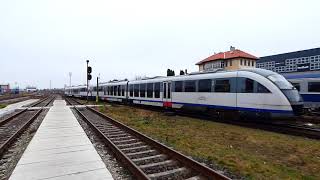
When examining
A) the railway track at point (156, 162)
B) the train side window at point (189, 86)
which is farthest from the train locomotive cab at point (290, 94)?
the railway track at point (156, 162)

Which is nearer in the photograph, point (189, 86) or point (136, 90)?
point (189, 86)

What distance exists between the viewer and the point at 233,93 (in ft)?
48.9

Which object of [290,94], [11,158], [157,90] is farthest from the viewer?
[157,90]

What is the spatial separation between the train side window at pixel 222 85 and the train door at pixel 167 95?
6.02 metres

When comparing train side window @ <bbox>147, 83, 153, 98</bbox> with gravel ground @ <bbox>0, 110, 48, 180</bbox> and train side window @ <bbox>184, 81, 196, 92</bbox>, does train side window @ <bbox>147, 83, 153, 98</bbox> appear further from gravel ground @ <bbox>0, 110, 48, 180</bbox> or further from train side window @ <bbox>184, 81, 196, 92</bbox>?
gravel ground @ <bbox>0, 110, 48, 180</bbox>

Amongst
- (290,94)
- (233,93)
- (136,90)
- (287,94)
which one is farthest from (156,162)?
(136,90)

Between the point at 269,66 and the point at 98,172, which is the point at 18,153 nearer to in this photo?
the point at 98,172

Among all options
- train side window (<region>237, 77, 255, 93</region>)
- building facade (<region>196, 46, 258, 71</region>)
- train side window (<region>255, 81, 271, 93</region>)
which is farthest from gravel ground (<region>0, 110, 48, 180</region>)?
building facade (<region>196, 46, 258, 71</region>)

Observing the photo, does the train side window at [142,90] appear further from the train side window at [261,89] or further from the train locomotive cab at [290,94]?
the train locomotive cab at [290,94]

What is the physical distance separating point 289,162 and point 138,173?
406 centimetres

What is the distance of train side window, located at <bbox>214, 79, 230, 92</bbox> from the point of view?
15414mm

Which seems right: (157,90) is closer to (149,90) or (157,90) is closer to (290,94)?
(149,90)

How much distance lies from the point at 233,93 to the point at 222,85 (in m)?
1.06

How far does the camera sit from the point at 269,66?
64125mm
